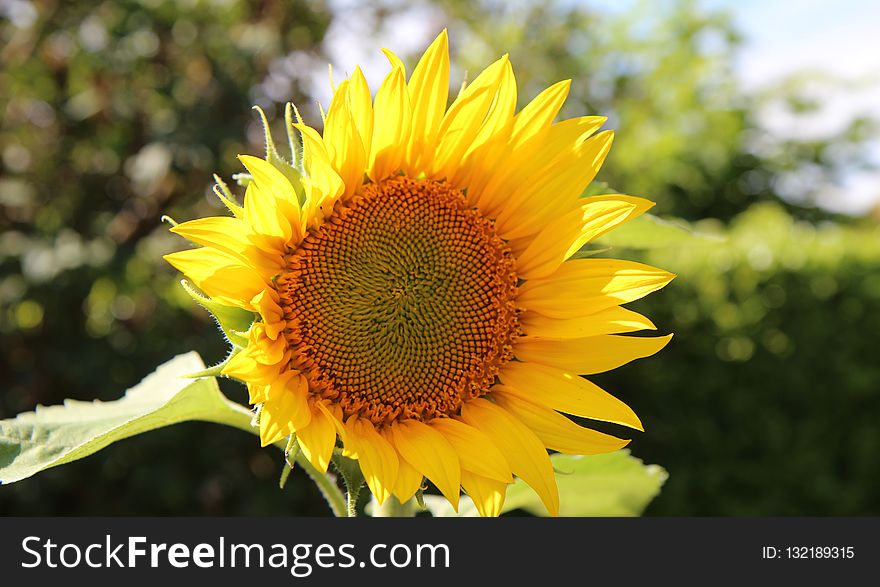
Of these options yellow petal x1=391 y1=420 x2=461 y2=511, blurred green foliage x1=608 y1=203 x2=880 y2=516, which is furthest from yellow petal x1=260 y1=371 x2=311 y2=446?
blurred green foliage x1=608 y1=203 x2=880 y2=516

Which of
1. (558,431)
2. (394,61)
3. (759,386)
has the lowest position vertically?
(759,386)

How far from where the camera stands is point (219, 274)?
94cm

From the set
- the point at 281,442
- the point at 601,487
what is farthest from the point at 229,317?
the point at 601,487

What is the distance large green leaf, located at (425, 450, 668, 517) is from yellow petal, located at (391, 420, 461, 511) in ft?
0.92

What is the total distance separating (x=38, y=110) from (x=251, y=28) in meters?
1.15

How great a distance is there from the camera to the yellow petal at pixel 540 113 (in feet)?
3.40

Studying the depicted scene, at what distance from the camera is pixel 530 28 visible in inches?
373

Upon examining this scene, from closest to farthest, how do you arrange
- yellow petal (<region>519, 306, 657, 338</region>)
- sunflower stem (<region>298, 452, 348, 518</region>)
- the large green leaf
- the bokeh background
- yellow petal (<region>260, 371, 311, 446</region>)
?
yellow petal (<region>260, 371, 311, 446</region>) → yellow petal (<region>519, 306, 657, 338</region>) → sunflower stem (<region>298, 452, 348, 518</region>) → the large green leaf → the bokeh background

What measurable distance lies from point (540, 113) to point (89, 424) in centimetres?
69

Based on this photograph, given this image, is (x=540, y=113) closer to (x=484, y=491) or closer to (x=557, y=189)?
(x=557, y=189)

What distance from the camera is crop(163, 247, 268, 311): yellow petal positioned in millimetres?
933

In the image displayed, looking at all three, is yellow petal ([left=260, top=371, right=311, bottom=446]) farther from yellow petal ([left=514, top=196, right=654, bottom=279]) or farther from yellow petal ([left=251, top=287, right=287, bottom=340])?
yellow petal ([left=514, top=196, right=654, bottom=279])

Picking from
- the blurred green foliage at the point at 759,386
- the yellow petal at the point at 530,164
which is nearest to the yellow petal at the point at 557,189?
the yellow petal at the point at 530,164

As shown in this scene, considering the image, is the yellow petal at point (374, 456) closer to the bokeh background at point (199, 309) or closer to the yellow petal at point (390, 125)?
the yellow petal at point (390, 125)
